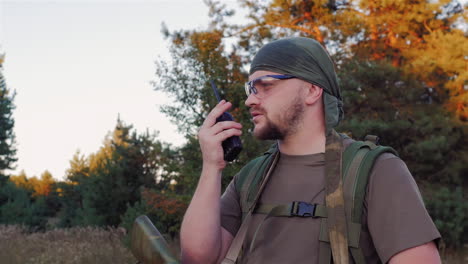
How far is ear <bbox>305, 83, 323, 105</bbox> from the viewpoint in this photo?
2.10m

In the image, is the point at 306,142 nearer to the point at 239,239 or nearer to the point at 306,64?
the point at 306,64

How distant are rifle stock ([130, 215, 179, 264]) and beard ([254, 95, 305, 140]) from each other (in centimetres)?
67

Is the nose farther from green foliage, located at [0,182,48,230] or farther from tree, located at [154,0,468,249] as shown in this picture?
green foliage, located at [0,182,48,230]

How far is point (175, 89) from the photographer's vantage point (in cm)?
1530

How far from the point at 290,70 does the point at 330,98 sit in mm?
229

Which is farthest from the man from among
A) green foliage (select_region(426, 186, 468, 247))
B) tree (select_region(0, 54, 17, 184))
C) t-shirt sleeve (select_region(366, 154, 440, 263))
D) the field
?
tree (select_region(0, 54, 17, 184))

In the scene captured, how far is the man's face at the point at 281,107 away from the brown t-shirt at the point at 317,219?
15cm

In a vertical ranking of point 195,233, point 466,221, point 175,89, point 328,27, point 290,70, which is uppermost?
point 328,27

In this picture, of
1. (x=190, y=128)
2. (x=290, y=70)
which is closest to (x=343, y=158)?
(x=290, y=70)

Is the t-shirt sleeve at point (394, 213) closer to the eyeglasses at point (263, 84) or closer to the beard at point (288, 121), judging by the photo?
the beard at point (288, 121)

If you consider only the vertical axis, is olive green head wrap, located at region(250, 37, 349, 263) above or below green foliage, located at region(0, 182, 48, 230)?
above

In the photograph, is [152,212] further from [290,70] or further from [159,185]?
[290,70]

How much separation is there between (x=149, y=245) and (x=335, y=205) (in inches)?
32.5

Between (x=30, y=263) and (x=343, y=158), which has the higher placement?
(x=343, y=158)
